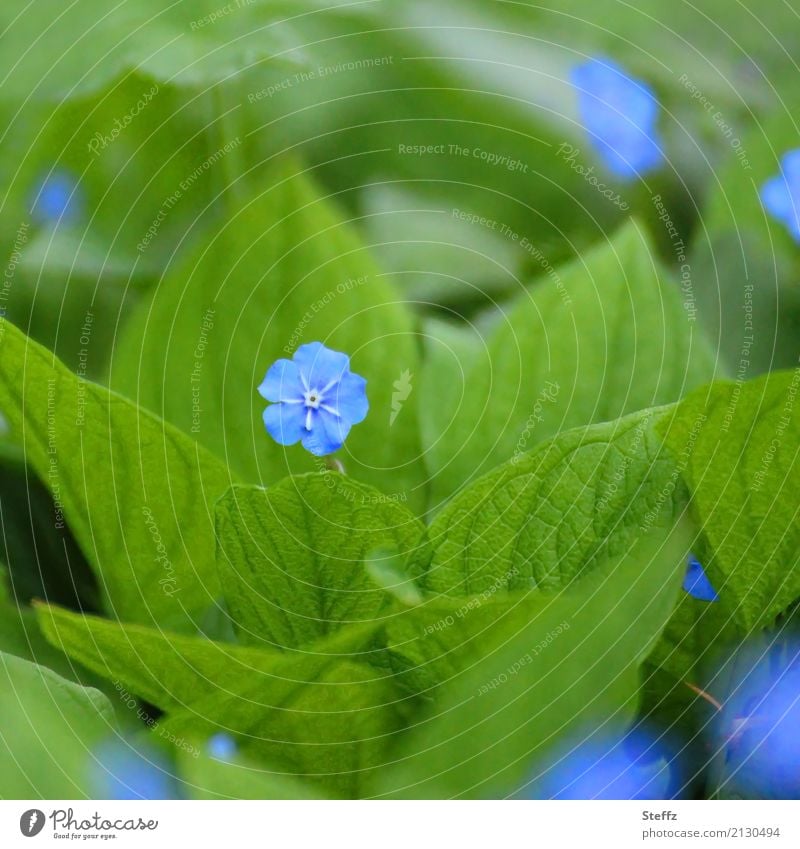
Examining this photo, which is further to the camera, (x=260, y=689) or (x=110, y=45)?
(x=110, y=45)

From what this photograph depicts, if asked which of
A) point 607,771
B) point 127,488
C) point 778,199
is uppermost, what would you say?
point 778,199

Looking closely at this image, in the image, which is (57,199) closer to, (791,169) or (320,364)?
(320,364)

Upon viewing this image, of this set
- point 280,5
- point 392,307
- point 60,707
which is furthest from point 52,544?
point 280,5

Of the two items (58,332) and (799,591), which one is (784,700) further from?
(58,332)

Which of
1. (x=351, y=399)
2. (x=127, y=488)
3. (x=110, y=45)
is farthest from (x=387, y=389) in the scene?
(x=110, y=45)

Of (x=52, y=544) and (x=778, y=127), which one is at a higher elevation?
(x=778, y=127)

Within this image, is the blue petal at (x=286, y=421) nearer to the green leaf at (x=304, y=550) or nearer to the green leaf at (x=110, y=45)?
the green leaf at (x=304, y=550)
